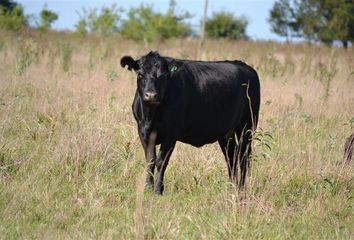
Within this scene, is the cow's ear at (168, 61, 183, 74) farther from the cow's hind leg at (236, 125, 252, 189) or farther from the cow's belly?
the cow's hind leg at (236, 125, 252, 189)

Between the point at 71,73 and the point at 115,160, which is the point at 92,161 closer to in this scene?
the point at 115,160

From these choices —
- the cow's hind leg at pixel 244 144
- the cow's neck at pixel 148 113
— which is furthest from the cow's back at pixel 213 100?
the cow's neck at pixel 148 113

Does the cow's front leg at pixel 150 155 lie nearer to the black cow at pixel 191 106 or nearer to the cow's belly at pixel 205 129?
the black cow at pixel 191 106

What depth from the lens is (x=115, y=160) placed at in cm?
589

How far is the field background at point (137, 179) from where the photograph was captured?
13.7 feet

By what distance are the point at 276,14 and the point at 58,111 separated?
140 feet

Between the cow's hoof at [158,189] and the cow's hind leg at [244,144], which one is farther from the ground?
the cow's hind leg at [244,144]

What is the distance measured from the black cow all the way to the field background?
0.25 metres

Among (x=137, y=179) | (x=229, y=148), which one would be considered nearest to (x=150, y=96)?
(x=137, y=179)

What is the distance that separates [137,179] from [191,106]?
39.8 inches

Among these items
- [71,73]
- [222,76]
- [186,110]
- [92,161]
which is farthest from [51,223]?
[71,73]

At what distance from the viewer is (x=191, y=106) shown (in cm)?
562

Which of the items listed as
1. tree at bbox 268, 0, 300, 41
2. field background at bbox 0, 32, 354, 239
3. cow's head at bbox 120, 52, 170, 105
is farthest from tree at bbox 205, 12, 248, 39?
cow's head at bbox 120, 52, 170, 105

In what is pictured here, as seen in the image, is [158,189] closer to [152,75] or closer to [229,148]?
[152,75]
